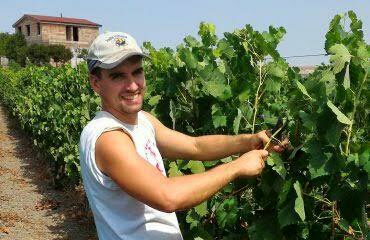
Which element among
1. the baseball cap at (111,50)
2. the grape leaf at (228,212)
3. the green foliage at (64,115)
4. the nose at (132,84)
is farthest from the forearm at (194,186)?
the green foliage at (64,115)

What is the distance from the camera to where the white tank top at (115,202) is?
217 cm

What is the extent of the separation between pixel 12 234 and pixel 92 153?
595cm

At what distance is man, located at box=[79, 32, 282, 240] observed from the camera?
6.57 ft

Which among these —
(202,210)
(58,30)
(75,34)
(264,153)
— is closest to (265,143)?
(264,153)

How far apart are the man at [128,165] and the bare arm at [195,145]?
4.4 inches

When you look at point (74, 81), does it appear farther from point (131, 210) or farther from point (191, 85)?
point (131, 210)

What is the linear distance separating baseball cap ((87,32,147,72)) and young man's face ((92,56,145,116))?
46mm

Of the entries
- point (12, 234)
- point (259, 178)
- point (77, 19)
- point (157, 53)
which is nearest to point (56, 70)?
point (12, 234)

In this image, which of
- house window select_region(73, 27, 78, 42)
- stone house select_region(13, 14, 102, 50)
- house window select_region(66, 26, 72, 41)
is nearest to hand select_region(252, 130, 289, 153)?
stone house select_region(13, 14, 102, 50)

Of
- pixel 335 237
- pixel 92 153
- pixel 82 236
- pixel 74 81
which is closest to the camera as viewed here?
pixel 92 153

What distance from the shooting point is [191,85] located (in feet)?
12.0

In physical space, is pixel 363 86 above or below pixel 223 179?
above

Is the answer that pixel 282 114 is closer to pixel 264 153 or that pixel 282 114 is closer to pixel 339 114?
pixel 264 153

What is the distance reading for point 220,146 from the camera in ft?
9.21
